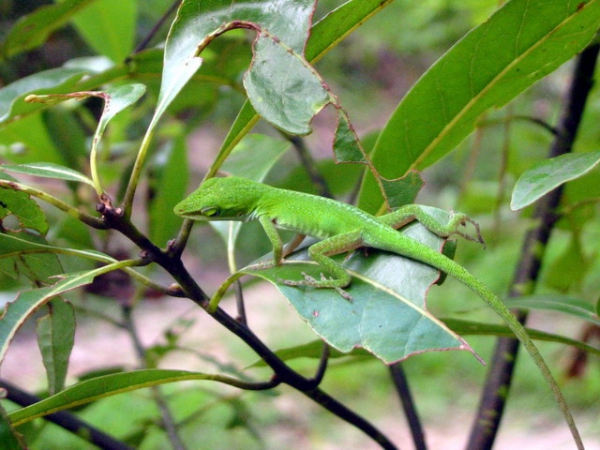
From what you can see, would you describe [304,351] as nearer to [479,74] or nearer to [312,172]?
[312,172]

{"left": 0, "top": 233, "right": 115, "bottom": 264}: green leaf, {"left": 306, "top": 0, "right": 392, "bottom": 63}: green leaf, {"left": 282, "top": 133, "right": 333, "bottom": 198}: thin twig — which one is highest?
{"left": 282, "top": 133, "right": 333, "bottom": 198}: thin twig

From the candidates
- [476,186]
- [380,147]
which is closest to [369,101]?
[476,186]

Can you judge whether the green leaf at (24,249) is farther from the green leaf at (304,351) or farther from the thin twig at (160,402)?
the thin twig at (160,402)

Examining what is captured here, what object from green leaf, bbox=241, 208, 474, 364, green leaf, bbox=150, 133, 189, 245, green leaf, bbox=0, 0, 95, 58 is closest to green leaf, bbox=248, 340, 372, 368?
green leaf, bbox=241, 208, 474, 364

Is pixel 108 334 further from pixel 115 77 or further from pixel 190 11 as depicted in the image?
pixel 190 11

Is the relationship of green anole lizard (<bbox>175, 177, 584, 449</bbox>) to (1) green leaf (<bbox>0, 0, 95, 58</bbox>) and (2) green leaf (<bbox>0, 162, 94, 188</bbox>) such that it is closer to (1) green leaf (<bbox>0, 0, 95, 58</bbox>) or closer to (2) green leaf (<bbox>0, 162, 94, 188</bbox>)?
(2) green leaf (<bbox>0, 162, 94, 188</bbox>)

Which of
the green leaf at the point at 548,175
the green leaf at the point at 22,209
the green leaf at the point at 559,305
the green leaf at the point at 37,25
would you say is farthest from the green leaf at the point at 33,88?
the green leaf at the point at 559,305
